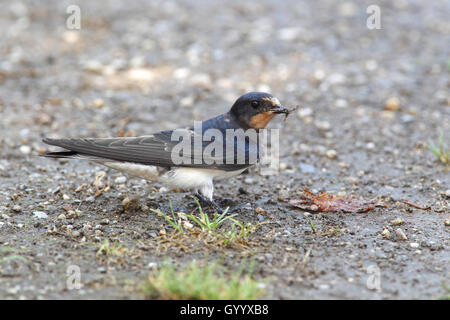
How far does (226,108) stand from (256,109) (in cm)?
223

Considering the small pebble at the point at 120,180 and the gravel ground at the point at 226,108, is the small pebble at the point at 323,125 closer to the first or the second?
the gravel ground at the point at 226,108

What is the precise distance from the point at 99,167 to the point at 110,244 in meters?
1.82

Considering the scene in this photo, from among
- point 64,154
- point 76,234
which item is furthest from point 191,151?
point 76,234

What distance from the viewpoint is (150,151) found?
4652 millimetres

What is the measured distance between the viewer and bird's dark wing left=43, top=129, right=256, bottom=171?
176 inches

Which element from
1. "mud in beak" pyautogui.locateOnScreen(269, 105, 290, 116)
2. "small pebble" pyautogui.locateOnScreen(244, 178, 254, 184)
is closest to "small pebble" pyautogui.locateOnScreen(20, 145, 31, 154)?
"small pebble" pyautogui.locateOnScreen(244, 178, 254, 184)

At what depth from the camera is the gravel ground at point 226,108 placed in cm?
383

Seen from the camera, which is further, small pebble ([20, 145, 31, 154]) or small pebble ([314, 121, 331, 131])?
small pebble ([314, 121, 331, 131])

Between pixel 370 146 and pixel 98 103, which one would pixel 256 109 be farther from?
pixel 98 103

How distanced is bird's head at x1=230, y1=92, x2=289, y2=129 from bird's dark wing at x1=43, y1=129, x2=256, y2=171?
11.2 inches

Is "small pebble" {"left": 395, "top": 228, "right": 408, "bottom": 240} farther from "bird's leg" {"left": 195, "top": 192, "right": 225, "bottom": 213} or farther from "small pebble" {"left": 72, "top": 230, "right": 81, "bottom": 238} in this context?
"small pebble" {"left": 72, "top": 230, "right": 81, "bottom": 238}

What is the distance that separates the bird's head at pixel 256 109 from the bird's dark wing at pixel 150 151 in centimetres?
28
